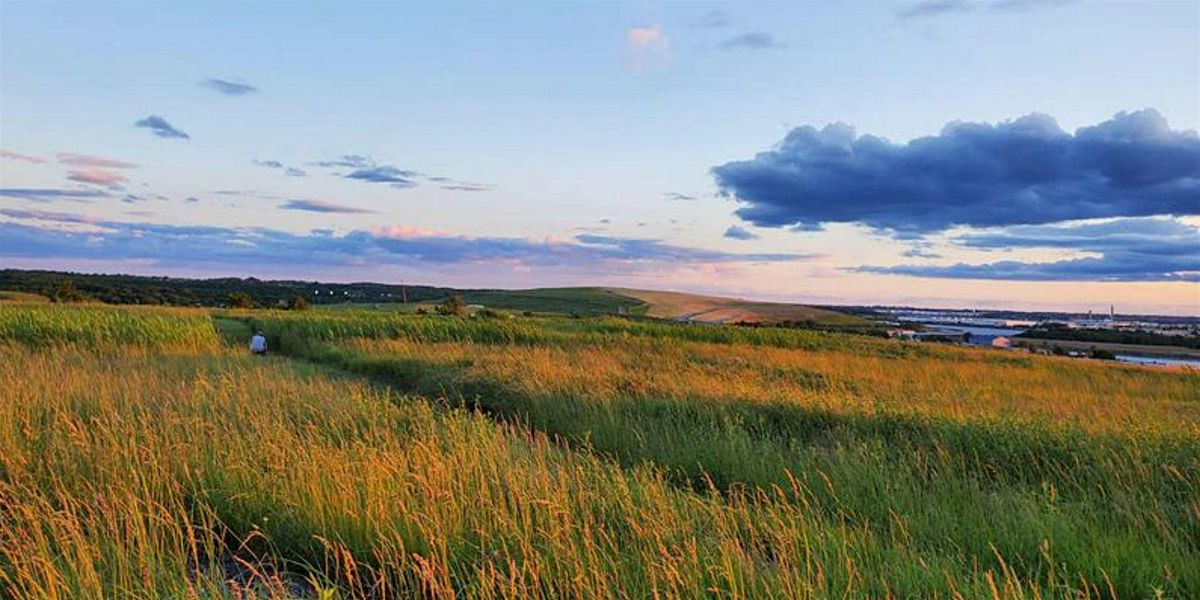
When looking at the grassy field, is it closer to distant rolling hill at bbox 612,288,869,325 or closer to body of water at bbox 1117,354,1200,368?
body of water at bbox 1117,354,1200,368

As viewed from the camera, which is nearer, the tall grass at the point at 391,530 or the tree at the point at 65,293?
the tall grass at the point at 391,530

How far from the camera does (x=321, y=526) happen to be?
15.5 feet

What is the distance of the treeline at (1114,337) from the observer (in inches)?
2419

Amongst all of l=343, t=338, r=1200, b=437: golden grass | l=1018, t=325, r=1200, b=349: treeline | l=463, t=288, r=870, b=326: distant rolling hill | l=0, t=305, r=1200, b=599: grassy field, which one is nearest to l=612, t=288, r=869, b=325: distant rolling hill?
l=463, t=288, r=870, b=326: distant rolling hill

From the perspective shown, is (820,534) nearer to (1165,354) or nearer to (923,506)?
(923,506)

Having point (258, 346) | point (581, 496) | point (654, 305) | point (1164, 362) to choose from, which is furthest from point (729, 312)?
point (581, 496)

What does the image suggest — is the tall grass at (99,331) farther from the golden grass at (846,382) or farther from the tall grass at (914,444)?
the tall grass at (914,444)

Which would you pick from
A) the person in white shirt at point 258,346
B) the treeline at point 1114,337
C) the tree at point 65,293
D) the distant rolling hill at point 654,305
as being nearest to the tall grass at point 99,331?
the person in white shirt at point 258,346

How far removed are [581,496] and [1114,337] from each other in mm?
74525

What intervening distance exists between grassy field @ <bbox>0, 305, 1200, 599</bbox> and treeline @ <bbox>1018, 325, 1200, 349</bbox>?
60.5 m

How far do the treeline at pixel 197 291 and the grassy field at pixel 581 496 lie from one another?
64.0 m

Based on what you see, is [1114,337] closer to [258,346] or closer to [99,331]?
[258,346]

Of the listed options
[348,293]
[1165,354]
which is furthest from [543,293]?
[1165,354]

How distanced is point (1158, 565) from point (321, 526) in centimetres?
553
